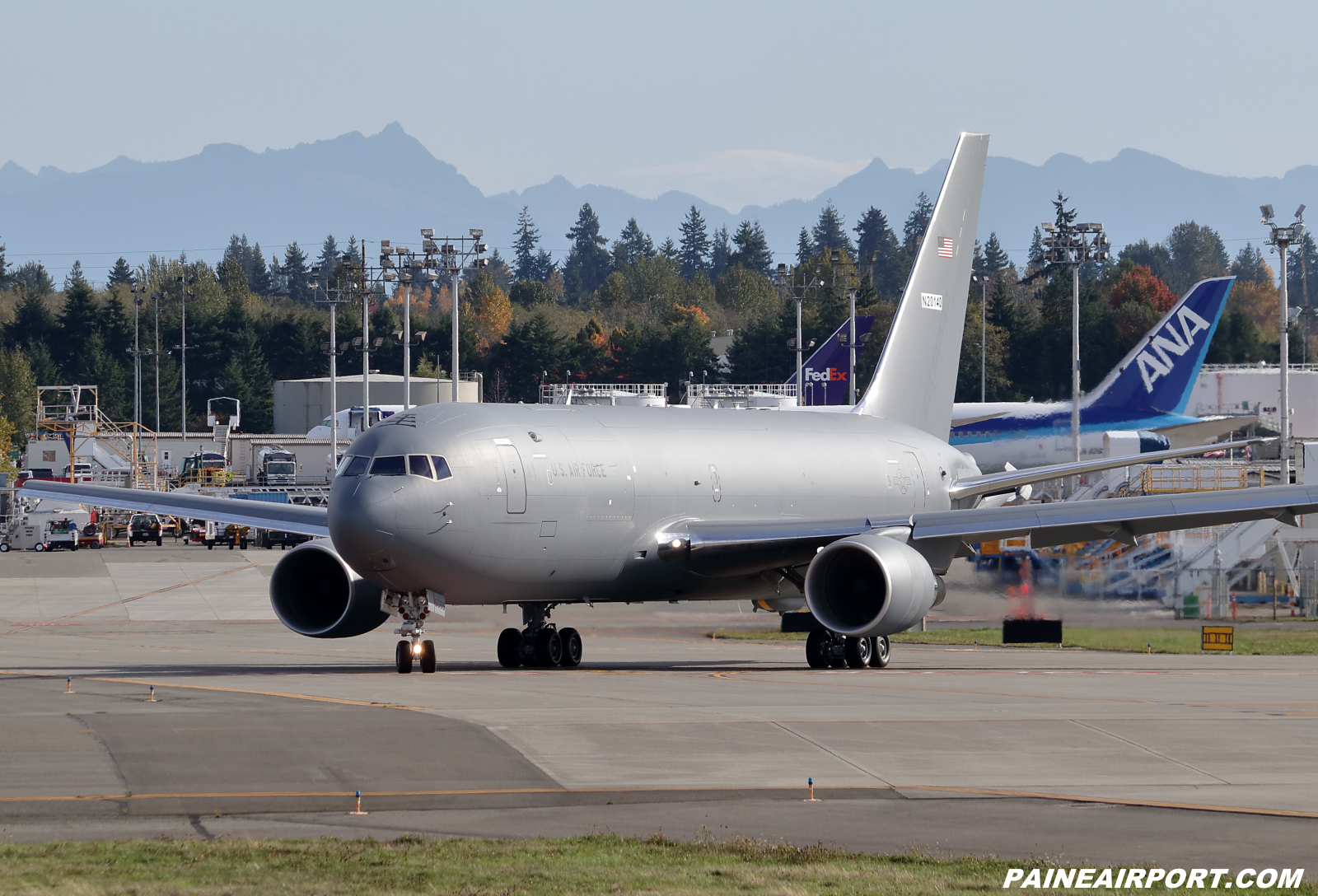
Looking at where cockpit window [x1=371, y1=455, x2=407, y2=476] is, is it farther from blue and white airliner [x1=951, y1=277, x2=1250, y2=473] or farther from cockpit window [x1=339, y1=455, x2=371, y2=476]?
blue and white airliner [x1=951, y1=277, x2=1250, y2=473]

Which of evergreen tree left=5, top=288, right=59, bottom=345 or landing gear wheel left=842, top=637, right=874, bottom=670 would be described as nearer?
landing gear wheel left=842, top=637, right=874, bottom=670

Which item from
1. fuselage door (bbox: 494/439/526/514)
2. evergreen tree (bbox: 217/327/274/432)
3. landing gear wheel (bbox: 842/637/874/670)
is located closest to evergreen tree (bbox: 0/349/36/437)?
evergreen tree (bbox: 217/327/274/432)

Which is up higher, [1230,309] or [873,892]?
[1230,309]

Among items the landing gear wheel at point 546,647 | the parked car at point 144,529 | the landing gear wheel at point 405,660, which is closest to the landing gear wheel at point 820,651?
the landing gear wheel at point 546,647

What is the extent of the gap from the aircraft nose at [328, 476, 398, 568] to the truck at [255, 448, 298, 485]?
268ft

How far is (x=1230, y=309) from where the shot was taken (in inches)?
5418

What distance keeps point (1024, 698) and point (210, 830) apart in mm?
13932

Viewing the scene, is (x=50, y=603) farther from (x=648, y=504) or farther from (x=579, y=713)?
(x=579, y=713)

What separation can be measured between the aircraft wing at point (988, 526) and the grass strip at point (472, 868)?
56.8ft

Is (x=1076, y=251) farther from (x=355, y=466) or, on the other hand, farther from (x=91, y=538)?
(x=91, y=538)

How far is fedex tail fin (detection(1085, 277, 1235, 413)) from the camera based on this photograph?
8156cm

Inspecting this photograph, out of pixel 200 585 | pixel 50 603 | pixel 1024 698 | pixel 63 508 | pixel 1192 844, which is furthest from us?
pixel 63 508

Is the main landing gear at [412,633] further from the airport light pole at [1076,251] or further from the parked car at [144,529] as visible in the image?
the parked car at [144,529]

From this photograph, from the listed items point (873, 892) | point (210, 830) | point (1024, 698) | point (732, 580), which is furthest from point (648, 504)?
point (873, 892)
